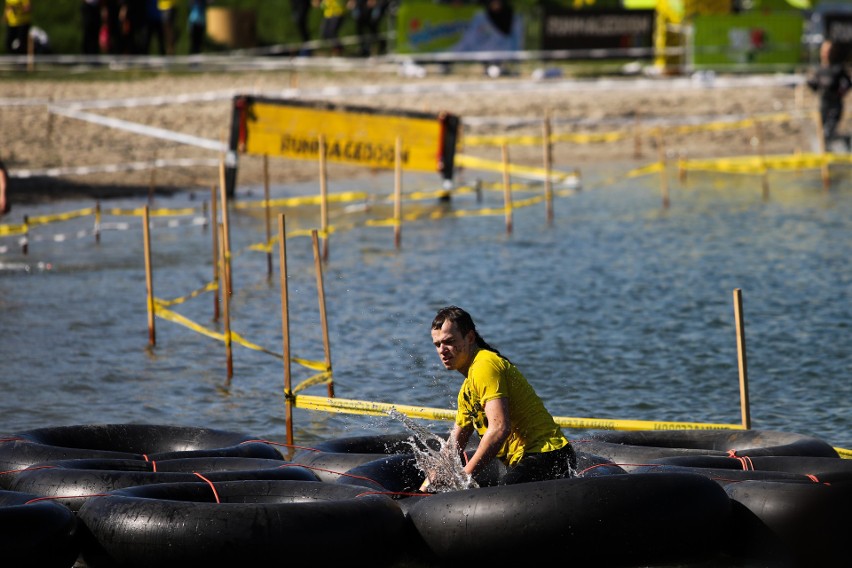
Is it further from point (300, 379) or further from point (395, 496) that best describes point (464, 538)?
point (300, 379)

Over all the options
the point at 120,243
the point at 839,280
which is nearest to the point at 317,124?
the point at 120,243

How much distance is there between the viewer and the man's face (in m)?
7.48

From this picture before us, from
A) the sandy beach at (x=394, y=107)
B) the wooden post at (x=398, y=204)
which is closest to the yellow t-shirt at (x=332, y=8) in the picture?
the sandy beach at (x=394, y=107)

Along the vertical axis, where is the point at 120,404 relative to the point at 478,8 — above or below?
below

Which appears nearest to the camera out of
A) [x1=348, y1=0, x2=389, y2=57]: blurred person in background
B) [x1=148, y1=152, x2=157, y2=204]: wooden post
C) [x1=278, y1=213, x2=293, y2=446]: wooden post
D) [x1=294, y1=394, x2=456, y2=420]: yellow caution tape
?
[x1=278, y1=213, x2=293, y2=446]: wooden post

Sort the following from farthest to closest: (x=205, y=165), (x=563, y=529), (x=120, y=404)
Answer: (x=205, y=165) < (x=120, y=404) < (x=563, y=529)

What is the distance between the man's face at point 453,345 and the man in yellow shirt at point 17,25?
2432cm

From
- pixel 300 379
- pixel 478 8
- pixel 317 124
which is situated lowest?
pixel 300 379

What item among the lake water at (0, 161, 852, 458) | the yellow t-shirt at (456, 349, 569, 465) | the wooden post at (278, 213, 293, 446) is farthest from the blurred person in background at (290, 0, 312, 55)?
the yellow t-shirt at (456, 349, 569, 465)

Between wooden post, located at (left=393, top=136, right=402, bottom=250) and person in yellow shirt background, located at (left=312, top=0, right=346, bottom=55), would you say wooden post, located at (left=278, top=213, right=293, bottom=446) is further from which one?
person in yellow shirt background, located at (left=312, top=0, right=346, bottom=55)

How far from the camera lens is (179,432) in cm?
970

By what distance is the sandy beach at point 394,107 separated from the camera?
977 inches

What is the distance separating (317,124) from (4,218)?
4.74 m

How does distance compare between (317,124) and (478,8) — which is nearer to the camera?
(317,124)
